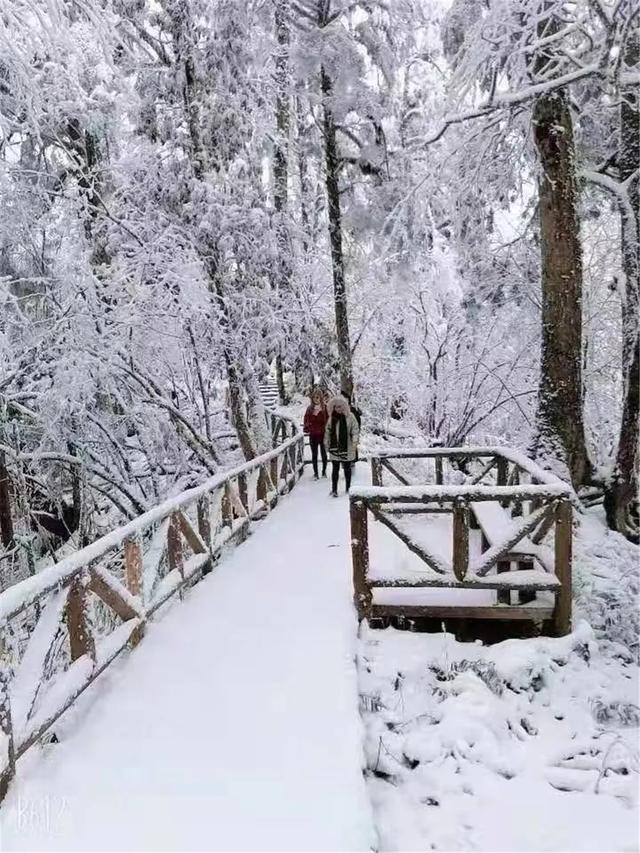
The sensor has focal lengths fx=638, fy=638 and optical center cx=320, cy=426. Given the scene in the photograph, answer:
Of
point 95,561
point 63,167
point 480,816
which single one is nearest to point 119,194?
point 63,167

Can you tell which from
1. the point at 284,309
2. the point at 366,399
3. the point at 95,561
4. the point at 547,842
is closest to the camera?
the point at 547,842

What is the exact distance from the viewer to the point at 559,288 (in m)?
8.02

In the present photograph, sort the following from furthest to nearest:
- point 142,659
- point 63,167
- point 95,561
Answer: point 63,167 < point 142,659 < point 95,561

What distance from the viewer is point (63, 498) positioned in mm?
13914

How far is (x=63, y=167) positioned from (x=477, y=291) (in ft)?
26.3

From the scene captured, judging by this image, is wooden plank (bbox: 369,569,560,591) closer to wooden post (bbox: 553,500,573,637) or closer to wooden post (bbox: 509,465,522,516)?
wooden post (bbox: 553,500,573,637)

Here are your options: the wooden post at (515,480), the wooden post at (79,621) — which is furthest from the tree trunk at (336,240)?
the wooden post at (79,621)

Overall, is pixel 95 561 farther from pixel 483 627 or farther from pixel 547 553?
pixel 547 553

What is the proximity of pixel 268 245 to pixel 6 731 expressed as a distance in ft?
32.6

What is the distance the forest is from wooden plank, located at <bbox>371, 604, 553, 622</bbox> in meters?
→ 2.68

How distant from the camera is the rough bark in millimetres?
7871

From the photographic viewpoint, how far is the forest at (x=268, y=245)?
27.2 feet

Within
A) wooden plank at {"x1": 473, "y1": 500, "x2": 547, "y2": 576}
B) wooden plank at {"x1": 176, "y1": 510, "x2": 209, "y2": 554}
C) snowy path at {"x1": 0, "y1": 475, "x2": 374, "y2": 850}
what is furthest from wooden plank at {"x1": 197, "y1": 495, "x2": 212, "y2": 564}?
wooden plank at {"x1": 473, "y1": 500, "x2": 547, "y2": 576}

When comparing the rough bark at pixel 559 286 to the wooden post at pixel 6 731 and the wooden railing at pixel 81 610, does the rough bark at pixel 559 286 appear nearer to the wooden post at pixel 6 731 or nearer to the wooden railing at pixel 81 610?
the wooden railing at pixel 81 610
